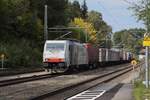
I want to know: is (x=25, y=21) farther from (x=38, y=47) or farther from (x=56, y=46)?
(x=56, y=46)

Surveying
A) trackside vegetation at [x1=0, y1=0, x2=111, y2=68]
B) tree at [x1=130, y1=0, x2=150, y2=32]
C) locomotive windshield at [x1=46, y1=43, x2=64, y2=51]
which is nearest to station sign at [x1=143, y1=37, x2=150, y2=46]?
tree at [x1=130, y1=0, x2=150, y2=32]

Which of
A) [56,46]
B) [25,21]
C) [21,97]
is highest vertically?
[25,21]

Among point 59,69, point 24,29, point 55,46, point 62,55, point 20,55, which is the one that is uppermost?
point 24,29

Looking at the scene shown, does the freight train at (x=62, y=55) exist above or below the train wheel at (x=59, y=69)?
above

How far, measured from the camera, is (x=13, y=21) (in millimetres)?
86438

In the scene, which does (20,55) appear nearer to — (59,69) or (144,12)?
(59,69)

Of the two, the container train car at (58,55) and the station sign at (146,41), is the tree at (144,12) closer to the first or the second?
the station sign at (146,41)

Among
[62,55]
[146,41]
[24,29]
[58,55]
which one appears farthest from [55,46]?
[24,29]

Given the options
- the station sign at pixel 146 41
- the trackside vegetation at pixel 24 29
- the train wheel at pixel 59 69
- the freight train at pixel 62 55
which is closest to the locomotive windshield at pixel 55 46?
the freight train at pixel 62 55

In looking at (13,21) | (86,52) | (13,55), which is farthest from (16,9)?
(86,52)

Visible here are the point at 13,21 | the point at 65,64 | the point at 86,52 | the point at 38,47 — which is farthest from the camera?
the point at 38,47

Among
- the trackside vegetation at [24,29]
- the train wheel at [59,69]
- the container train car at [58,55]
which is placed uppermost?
the trackside vegetation at [24,29]

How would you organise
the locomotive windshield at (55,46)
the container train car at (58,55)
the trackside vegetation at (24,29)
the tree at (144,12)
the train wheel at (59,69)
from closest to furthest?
1. the tree at (144,12)
2. the container train car at (58,55)
3. the train wheel at (59,69)
4. the locomotive windshield at (55,46)
5. the trackside vegetation at (24,29)

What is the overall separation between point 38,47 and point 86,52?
122ft
